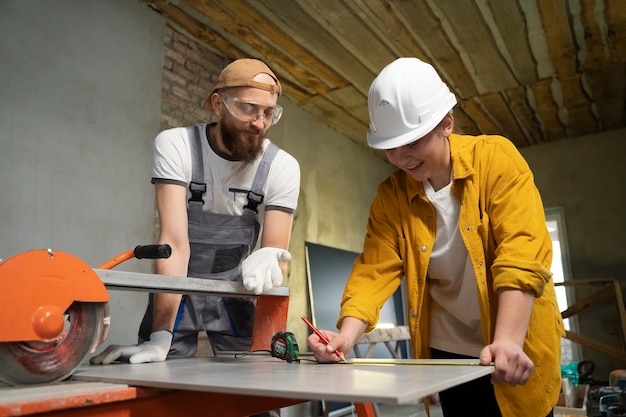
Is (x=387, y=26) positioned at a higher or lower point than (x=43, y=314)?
higher

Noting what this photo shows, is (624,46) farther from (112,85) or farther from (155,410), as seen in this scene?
(155,410)

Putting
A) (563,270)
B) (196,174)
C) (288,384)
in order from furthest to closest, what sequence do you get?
(563,270) → (196,174) → (288,384)

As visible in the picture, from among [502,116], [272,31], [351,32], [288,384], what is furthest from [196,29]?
[502,116]

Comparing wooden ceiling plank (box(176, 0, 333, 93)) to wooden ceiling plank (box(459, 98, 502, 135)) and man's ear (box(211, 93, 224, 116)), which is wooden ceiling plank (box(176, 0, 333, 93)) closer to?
wooden ceiling plank (box(459, 98, 502, 135))

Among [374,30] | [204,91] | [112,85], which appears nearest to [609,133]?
[374,30]

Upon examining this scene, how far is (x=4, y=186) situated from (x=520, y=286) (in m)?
2.85

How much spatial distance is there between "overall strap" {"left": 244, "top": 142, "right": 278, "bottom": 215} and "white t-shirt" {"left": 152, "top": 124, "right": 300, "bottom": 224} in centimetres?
2

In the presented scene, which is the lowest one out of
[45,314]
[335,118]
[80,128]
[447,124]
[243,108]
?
[45,314]

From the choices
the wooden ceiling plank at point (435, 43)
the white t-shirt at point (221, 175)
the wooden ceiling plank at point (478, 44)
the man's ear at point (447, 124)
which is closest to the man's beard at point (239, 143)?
the white t-shirt at point (221, 175)

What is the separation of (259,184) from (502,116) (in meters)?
5.41

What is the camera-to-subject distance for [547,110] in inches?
255

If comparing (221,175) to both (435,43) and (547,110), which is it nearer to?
(435,43)

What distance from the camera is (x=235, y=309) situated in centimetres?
198

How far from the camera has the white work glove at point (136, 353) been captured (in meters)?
1.50
